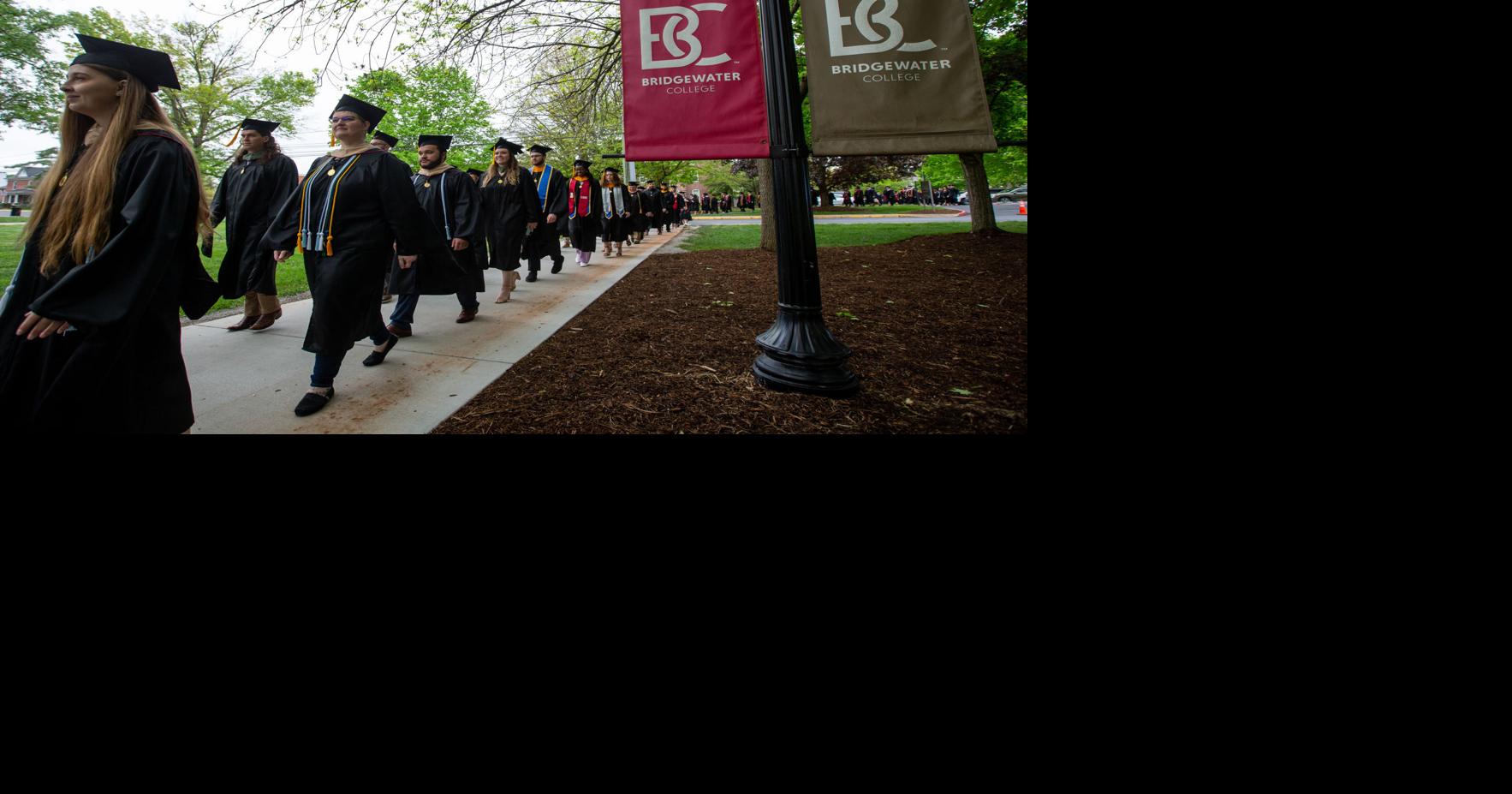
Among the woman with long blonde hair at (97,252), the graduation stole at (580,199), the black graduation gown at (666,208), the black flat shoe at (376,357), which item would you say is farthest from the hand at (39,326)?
the black graduation gown at (666,208)

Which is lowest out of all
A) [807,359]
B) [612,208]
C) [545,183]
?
[807,359]

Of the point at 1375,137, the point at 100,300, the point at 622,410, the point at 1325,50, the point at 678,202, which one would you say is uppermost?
the point at 678,202

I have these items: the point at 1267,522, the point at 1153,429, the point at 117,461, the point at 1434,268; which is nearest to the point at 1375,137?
the point at 1434,268

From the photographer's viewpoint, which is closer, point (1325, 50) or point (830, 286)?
point (1325, 50)

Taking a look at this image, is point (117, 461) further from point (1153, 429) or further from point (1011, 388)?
point (1011, 388)

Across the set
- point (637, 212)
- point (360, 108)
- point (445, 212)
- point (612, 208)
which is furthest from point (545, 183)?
point (637, 212)

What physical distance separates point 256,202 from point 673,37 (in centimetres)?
445

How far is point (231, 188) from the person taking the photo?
206 inches

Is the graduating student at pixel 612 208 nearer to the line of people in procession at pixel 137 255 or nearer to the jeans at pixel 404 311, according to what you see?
the jeans at pixel 404 311

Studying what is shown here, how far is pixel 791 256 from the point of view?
3.53m

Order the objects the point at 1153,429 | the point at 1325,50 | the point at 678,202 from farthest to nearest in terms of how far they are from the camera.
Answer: the point at 678,202 < the point at 1153,429 < the point at 1325,50

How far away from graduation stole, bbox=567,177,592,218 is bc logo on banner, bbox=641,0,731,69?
321 inches

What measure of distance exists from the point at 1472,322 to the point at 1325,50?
0.87m

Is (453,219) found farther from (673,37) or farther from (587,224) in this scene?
(587,224)
